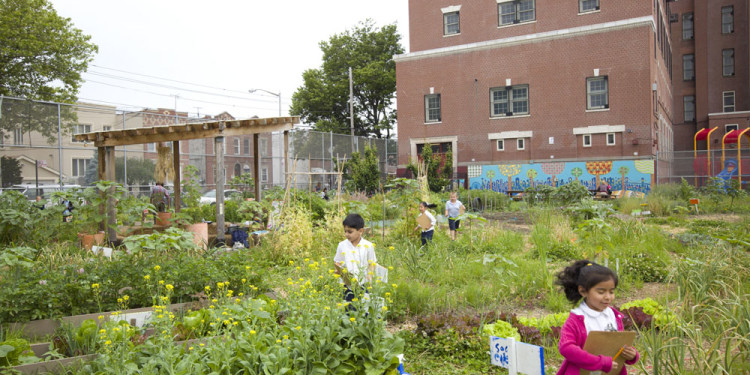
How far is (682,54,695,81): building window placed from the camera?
153ft

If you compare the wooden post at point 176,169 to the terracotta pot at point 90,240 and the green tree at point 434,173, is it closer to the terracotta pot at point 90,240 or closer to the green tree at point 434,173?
the terracotta pot at point 90,240

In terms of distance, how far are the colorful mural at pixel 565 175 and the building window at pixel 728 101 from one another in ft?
75.8

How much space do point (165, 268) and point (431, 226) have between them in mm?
5848

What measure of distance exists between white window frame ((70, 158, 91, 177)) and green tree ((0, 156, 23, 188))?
2.14 meters

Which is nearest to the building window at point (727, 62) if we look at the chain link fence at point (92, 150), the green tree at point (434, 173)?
the green tree at point (434, 173)

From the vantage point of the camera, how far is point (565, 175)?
28.5 metres

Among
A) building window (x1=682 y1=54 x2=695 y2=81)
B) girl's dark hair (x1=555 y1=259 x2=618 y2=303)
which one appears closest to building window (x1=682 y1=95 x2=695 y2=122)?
building window (x1=682 y1=54 x2=695 y2=81)

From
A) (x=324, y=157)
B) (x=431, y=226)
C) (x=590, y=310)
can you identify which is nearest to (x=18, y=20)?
(x=324, y=157)

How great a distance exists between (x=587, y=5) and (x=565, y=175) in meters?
10.0

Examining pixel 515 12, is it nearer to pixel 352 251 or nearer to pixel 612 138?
pixel 612 138

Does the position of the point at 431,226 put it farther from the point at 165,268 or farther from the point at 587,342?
the point at 587,342

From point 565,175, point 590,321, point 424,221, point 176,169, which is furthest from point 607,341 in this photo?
point 565,175

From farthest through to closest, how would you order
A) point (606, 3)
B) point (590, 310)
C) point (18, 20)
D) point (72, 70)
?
point (606, 3) → point (72, 70) → point (18, 20) → point (590, 310)

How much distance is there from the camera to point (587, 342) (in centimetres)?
327
